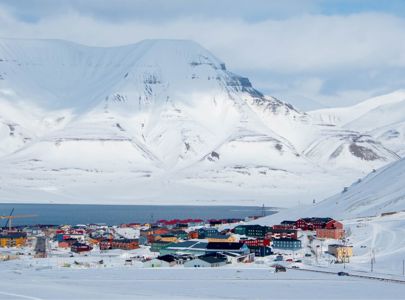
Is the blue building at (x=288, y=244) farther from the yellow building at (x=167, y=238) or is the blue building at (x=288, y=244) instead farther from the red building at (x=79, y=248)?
the red building at (x=79, y=248)

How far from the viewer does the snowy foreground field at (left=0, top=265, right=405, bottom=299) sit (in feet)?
143

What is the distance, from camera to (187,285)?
157ft

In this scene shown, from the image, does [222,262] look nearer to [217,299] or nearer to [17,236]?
[217,299]

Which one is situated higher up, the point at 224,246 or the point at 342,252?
the point at 224,246

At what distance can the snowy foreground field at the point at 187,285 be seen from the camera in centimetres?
4366

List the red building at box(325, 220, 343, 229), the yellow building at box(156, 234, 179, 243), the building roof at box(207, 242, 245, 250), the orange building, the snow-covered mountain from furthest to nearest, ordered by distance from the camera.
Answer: the snow-covered mountain, the yellow building at box(156, 234, 179, 243), the red building at box(325, 220, 343, 229), the orange building, the building roof at box(207, 242, 245, 250)

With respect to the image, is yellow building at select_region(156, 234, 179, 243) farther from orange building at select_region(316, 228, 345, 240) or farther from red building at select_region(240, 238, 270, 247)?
orange building at select_region(316, 228, 345, 240)

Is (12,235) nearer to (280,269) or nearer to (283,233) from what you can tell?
(283,233)

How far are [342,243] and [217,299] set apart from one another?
35.4 meters

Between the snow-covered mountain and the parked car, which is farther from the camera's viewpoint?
the snow-covered mountain

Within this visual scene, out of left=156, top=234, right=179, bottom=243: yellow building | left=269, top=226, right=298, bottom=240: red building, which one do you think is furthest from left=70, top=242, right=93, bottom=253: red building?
left=269, top=226, right=298, bottom=240: red building

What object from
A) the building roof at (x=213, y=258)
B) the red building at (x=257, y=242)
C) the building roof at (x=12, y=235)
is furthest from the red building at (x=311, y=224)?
the building roof at (x=12, y=235)

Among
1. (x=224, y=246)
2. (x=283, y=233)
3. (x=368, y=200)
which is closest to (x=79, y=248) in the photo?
(x=224, y=246)

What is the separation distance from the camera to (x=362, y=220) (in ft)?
305
